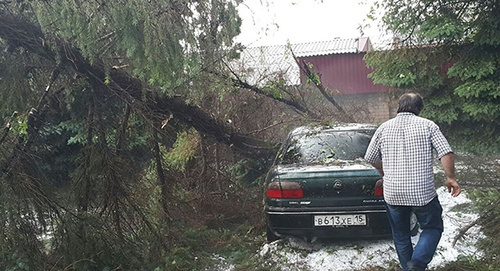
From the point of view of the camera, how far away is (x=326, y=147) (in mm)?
4984

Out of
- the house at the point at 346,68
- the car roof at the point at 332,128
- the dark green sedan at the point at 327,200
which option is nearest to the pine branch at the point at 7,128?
the dark green sedan at the point at 327,200

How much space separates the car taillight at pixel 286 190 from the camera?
4.36 metres

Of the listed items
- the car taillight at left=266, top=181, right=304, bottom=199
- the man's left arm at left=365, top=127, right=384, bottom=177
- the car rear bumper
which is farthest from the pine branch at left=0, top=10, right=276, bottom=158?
the man's left arm at left=365, top=127, right=384, bottom=177

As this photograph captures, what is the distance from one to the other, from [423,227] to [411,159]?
58cm

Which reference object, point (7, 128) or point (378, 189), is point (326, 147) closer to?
point (378, 189)

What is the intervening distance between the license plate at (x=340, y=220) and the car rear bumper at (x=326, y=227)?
32 millimetres

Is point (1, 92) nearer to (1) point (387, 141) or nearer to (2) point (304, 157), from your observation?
(2) point (304, 157)

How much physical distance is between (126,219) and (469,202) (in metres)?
5.08

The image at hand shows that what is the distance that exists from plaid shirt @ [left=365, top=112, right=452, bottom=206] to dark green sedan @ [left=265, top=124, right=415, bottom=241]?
0.83m

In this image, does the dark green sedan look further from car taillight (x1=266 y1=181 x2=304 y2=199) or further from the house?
the house

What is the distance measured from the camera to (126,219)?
4551 mm

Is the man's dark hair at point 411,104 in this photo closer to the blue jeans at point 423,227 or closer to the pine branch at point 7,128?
the blue jeans at point 423,227

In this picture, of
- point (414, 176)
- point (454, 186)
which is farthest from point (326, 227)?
point (454, 186)

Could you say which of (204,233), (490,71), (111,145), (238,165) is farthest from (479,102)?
(111,145)
